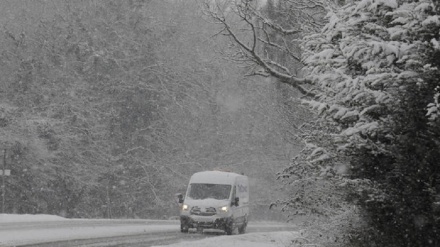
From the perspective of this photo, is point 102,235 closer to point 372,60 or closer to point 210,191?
point 210,191

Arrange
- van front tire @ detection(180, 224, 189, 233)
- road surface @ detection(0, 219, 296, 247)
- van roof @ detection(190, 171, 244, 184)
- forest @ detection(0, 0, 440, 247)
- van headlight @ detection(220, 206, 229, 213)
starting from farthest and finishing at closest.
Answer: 1. van roof @ detection(190, 171, 244, 184)
2. van front tire @ detection(180, 224, 189, 233)
3. van headlight @ detection(220, 206, 229, 213)
4. road surface @ detection(0, 219, 296, 247)
5. forest @ detection(0, 0, 440, 247)

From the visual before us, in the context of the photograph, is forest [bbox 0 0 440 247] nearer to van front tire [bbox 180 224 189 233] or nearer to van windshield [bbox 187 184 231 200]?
van windshield [bbox 187 184 231 200]

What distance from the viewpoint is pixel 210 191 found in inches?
981

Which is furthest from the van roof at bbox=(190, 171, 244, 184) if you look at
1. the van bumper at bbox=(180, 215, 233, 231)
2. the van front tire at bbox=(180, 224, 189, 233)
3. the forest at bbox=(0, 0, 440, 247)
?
the forest at bbox=(0, 0, 440, 247)

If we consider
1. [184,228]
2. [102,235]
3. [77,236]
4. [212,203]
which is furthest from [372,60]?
[184,228]

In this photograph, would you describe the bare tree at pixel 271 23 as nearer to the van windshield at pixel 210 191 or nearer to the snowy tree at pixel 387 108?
the snowy tree at pixel 387 108

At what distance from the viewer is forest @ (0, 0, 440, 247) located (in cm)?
873

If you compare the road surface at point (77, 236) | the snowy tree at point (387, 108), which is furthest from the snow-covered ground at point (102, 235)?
the snowy tree at point (387, 108)

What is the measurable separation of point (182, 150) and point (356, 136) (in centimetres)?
3693

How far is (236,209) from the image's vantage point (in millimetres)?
25406

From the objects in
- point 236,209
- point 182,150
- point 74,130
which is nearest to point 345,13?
point 236,209

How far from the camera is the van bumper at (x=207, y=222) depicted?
24.0m

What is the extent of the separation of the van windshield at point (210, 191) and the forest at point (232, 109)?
3.46 meters

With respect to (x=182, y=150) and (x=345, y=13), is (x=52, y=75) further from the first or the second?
(x=345, y=13)
